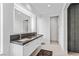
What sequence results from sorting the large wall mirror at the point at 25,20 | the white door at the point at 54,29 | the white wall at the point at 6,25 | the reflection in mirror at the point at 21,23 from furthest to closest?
the white door at the point at 54,29
the large wall mirror at the point at 25,20
the reflection in mirror at the point at 21,23
the white wall at the point at 6,25

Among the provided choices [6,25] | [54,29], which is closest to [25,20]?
[54,29]

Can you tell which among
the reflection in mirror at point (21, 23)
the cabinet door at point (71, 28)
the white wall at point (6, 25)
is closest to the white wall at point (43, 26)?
the reflection in mirror at point (21, 23)

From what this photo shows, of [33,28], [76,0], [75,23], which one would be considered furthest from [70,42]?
[76,0]

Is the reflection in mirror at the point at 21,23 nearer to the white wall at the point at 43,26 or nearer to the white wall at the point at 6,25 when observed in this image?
the white wall at the point at 43,26

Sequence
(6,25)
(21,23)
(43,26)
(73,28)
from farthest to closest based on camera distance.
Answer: (43,26) → (73,28) → (21,23) → (6,25)

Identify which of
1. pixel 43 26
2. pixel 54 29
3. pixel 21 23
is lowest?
pixel 54 29

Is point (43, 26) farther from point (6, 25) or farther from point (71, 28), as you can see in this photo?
point (6, 25)

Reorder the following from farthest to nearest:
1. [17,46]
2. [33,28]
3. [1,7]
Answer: [33,28] < [17,46] < [1,7]

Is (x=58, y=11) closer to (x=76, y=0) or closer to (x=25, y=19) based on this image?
(x=25, y=19)

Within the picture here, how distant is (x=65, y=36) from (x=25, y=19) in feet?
5.71

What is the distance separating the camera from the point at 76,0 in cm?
85

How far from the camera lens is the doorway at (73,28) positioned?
2863 mm

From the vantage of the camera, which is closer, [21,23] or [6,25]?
[6,25]

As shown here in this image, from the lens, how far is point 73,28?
290cm
